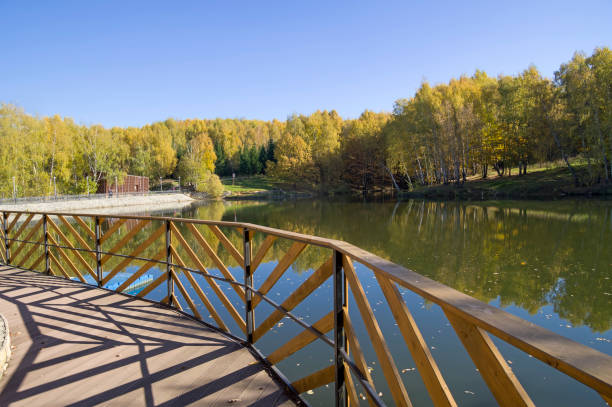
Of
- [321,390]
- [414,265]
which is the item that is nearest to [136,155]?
[414,265]

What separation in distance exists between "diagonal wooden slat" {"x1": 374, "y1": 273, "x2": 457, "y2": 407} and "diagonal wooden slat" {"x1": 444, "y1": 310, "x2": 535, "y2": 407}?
18cm

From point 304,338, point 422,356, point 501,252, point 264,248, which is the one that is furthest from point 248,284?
point 501,252

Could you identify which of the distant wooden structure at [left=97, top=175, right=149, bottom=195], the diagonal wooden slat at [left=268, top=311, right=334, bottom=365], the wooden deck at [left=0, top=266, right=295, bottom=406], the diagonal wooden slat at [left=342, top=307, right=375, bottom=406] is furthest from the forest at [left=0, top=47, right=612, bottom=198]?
the diagonal wooden slat at [left=342, top=307, right=375, bottom=406]

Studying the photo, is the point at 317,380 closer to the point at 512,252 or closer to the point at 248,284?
the point at 248,284

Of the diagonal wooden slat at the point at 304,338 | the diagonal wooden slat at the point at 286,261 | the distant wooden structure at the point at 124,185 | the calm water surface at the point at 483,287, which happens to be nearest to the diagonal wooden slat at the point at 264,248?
the diagonal wooden slat at the point at 286,261

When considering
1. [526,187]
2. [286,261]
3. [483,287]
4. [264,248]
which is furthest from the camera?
[526,187]

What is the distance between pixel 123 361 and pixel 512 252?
13057 mm

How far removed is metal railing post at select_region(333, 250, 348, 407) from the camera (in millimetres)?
2437

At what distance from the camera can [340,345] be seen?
8.21 ft

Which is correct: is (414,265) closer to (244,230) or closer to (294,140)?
(244,230)

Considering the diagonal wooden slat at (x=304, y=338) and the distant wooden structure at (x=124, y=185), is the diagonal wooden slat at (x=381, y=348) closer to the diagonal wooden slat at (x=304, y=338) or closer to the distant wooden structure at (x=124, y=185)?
the diagonal wooden slat at (x=304, y=338)

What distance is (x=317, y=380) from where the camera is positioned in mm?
2893

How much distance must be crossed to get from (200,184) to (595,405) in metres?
66.8

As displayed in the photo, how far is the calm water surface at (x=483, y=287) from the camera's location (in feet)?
17.1
